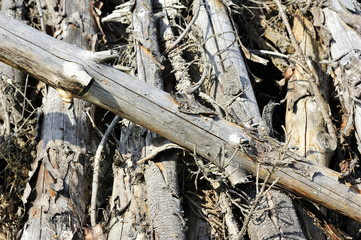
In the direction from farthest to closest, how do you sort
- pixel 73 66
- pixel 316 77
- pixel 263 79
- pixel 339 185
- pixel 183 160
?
1. pixel 263 79
2. pixel 316 77
3. pixel 183 160
4. pixel 339 185
5. pixel 73 66

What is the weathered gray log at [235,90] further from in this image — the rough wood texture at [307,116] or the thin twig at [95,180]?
the thin twig at [95,180]

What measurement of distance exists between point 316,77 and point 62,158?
2.22m

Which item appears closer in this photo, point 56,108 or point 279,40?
A: point 56,108

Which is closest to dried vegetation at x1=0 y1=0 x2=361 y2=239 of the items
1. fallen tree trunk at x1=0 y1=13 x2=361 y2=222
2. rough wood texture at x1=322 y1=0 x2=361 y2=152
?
rough wood texture at x1=322 y1=0 x2=361 y2=152

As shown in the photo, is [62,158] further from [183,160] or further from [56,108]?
[183,160]

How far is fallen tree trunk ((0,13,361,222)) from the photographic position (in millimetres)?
2484

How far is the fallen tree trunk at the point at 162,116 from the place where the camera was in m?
2.48

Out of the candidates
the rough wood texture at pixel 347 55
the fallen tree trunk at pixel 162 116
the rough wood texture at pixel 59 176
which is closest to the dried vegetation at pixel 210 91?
the rough wood texture at pixel 347 55

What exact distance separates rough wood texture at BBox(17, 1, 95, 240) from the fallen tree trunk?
117 millimetres

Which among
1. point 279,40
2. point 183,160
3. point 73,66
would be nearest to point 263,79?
point 279,40

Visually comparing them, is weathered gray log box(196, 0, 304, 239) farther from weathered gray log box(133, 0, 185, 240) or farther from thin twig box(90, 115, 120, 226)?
thin twig box(90, 115, 120, 226)

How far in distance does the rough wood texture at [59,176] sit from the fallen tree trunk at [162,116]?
0.38 feet

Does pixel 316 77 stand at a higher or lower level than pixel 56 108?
lower

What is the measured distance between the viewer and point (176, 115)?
2590mm
